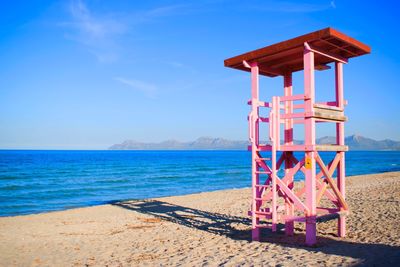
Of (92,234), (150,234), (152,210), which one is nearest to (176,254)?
(150,234)

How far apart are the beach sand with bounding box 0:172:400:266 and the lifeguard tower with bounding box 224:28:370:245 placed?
23.4 inches

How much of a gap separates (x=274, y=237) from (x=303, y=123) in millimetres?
3096

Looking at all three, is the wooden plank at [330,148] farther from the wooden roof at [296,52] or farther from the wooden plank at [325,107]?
the wooden roof at [296,52]

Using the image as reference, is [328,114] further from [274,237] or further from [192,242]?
[192,242]

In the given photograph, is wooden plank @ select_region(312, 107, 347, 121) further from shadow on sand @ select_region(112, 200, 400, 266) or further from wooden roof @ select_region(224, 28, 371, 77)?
shadow on sand @ select_region(112, 200, 400, 266)

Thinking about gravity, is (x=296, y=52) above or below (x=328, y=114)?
above

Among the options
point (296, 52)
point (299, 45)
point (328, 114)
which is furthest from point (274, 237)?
point (299, 45)

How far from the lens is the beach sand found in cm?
680

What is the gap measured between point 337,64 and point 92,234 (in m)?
8.53

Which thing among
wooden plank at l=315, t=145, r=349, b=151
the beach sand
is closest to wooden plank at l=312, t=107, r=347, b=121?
wooden plank at l=315, t=145, r=349, b=151

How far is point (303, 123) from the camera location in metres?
7.82

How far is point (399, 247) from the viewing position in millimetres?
7039

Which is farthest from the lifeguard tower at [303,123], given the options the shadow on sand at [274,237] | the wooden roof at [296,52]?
the shadow on sand at [274,237]

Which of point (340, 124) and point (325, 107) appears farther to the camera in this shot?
point (340, 124)
